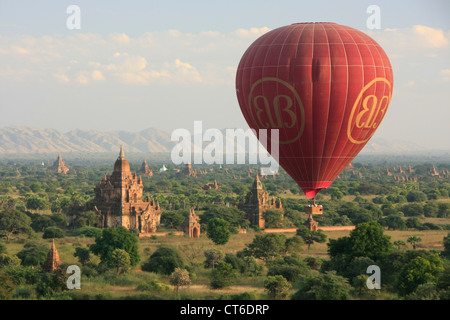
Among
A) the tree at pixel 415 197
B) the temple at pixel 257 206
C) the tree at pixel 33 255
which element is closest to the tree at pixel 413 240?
the temple at pixel 257 206

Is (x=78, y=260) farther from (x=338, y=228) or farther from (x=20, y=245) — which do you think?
(x=338, y=228)

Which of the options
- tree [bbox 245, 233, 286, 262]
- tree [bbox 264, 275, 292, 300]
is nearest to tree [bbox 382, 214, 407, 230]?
tree [bbox 245, 233, 286, 262]

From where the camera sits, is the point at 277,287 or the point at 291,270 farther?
the point at 291,270

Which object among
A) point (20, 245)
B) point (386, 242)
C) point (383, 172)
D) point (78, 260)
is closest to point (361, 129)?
point (386, 242)

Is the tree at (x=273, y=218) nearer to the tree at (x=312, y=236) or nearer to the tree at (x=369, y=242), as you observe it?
the tree at (x=312, y=236)

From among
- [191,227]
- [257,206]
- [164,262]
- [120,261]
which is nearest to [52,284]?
[120,261]

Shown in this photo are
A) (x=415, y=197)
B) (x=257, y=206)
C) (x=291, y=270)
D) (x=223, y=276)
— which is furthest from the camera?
(x=415, y=197)

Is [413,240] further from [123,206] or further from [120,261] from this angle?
[123,206]
